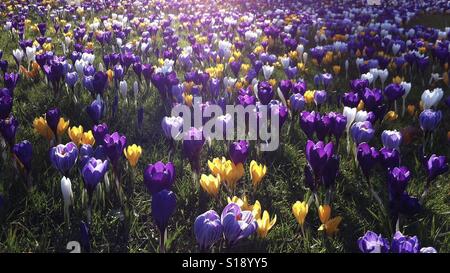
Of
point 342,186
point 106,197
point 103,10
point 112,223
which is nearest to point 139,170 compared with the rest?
point 106,197

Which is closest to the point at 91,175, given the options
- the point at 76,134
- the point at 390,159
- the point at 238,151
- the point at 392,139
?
the point at 76,134

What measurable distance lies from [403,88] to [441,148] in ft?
2.97

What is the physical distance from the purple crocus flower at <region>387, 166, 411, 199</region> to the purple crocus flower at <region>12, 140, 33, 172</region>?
2696 millimetres

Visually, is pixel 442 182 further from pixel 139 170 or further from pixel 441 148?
pixel 139 170

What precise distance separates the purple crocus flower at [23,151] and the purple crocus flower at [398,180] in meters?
2.70

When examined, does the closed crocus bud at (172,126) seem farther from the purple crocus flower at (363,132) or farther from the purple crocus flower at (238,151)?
the purple crocus flower at (363,132)

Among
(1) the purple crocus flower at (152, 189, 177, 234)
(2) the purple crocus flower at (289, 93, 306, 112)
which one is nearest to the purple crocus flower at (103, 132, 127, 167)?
(1) the purple crocus flower at (152, 189, 177, 234)

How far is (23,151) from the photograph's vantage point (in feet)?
10.8

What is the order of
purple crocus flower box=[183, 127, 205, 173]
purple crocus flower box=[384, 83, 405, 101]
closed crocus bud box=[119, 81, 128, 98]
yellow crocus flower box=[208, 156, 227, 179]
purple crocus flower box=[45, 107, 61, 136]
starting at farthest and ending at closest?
closed crocus bud box=[119, 81, 128, 98]
purple crocus flower box=[384, 83, 405, 101]
purple crocus flower box=[45, 107, 61, 136]
purple crocus flower box=[183, 127, 205, 173]
yellow crocus flower box=[208, 156, 227, 179]

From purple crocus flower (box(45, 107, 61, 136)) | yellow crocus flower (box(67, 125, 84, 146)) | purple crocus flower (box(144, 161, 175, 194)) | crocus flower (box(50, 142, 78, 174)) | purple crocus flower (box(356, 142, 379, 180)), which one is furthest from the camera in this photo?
purple crocus flower (box(45, 107, 61, 136))

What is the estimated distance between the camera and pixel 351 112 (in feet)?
14.4

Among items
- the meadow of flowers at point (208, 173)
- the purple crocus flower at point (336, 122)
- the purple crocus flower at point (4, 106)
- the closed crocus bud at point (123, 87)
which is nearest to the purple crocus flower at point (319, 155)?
the meadow of flowers at point (208, 173)

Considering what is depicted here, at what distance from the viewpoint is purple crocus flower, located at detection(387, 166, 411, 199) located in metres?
3.05

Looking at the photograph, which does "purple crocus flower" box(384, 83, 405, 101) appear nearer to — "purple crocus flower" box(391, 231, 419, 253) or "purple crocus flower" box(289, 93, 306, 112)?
"purple crocus flower" box(289, 93, 306, 112)
